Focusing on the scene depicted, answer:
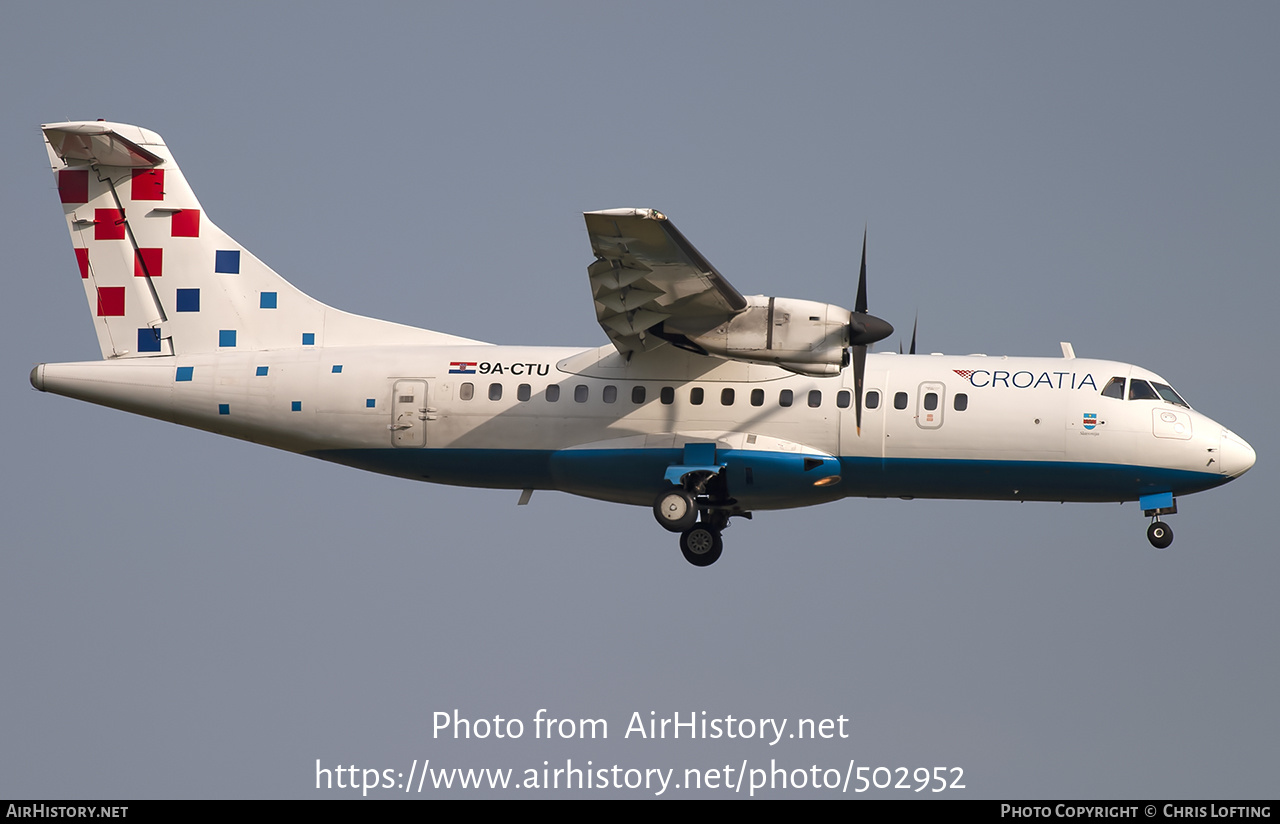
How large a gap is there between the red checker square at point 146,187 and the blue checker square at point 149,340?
2.45 meters

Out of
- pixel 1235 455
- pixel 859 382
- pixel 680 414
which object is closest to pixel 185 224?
pixel 680 414

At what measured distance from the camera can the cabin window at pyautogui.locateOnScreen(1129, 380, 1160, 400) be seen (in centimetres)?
2194

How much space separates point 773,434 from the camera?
21859mm

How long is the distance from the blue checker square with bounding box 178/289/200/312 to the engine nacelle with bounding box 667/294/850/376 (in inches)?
379

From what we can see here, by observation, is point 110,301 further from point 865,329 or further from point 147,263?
point 865,329

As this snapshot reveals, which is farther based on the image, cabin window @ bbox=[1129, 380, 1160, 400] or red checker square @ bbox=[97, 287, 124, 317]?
red checker square @ bbox=[97, 287, 124, 317]

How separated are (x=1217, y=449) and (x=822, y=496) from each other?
20.8 feet

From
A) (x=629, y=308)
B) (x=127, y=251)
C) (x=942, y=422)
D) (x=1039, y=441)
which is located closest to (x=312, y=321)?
(x=127, y=251)

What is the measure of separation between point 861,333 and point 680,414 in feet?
11.3

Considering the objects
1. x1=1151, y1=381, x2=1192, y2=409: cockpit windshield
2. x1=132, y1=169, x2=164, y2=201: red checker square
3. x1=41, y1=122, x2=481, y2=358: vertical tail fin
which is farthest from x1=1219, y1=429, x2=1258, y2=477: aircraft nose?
x1=132, y1=169, x2=164, y2=201: red checker square

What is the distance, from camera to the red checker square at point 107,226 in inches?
945

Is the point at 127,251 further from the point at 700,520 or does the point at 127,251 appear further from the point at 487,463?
the point at 700,520

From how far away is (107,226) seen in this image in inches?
945

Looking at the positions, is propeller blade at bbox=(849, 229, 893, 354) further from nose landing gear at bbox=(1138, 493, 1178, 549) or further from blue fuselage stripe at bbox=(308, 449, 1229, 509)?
nose landing gear at bbox=(1138, 493, 1178, 549)
